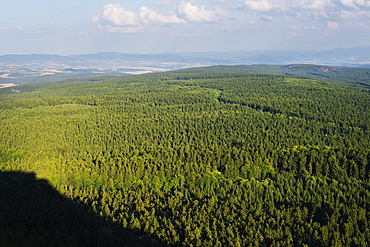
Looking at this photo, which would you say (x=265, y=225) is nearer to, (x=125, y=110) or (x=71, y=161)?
(x=71, y=161)

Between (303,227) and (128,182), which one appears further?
(128,182)

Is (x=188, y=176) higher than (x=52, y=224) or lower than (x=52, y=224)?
lower

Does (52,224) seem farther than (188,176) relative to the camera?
No

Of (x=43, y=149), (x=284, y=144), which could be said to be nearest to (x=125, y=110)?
(x=43, y=149)

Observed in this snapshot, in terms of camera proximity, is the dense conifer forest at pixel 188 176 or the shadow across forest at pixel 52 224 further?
the dense conifer forest at pixel 188 176

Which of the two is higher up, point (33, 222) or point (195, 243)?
point (33, 222)
